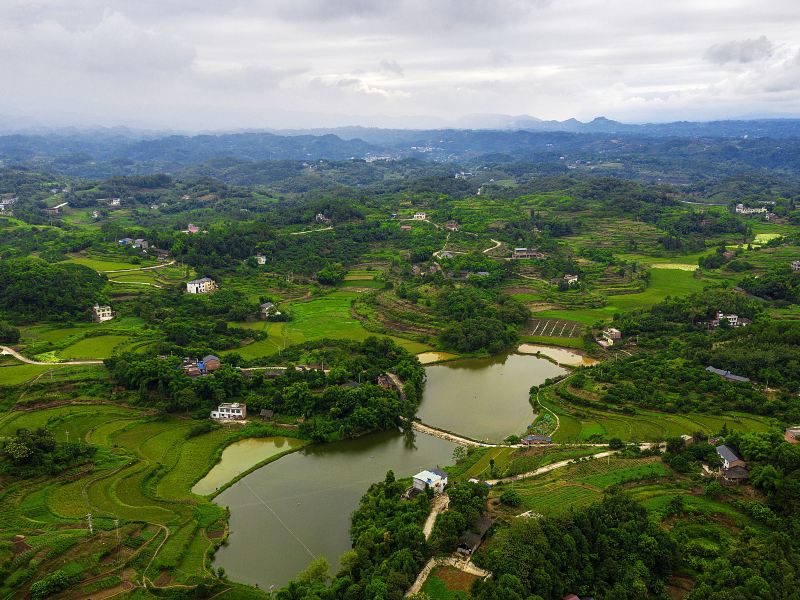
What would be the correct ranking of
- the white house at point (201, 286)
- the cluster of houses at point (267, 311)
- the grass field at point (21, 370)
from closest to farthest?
the grass field at point (21, 370) → the cluster of houses at point (267, 311) → the white house at point (201, 286)

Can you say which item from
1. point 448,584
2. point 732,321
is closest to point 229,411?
point 448,584

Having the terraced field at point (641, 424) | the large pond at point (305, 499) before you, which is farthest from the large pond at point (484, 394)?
the large pond at point (305, 499)

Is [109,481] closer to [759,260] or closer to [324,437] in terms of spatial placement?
[324,437]

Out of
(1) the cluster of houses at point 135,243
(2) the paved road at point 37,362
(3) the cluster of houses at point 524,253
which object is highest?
(1) the cluster of houses at point 135,243

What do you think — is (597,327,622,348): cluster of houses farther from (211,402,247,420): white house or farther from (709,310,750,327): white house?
(211,402,247,420): white house

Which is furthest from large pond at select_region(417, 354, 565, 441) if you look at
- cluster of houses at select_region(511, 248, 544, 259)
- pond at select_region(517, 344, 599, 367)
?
cluster of houses at select_region(511, 248, 544, 259)

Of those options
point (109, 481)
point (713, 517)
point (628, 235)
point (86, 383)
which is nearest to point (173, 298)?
point (86, 383)

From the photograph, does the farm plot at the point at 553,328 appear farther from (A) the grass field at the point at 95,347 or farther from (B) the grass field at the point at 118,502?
(A) the grass field at the point at 95,347
